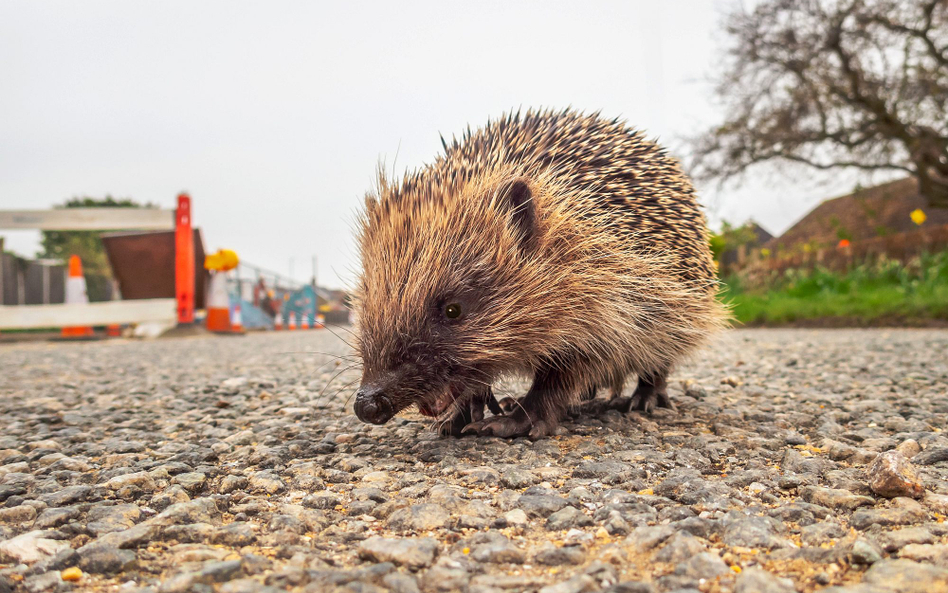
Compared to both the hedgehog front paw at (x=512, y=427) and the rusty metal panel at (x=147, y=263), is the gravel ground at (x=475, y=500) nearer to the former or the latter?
the hedgehog front paw at (x=512, y=427)

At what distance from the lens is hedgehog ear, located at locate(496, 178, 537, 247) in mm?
3525

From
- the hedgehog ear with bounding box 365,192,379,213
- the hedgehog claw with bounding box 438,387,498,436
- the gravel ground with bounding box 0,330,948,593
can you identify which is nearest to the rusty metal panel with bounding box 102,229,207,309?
the gravel ground with bounding box 0,330,948,593

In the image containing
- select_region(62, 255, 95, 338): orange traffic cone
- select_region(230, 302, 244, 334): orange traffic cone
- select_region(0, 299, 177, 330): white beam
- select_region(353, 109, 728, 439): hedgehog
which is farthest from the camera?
select_region(230, 302, 244, 334): orange traffic cone

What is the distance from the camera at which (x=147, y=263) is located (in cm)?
1541

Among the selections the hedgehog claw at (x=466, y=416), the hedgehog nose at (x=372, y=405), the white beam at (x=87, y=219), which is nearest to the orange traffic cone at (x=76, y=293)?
the white beam at (x=87, y=219)

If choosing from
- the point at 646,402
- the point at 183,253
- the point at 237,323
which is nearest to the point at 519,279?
the point at 646,402

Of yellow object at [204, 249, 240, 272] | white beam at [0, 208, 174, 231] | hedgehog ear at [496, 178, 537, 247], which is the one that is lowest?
hedgehog ear at [496, 178, 537, 247]

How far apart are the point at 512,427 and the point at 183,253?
12727mm

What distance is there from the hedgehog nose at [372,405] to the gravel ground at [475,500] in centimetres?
25

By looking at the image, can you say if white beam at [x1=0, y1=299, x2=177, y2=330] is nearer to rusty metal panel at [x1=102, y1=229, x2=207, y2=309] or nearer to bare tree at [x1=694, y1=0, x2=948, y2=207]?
rusty metal panel at [x1=102, y1=229, x2=207, y2=309]

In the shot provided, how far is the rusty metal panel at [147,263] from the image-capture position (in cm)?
1511

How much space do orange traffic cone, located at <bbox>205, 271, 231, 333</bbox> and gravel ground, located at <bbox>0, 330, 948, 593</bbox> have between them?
11201mm

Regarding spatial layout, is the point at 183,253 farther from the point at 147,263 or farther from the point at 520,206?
the point at 520,206

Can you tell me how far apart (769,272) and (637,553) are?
71.2 ft
